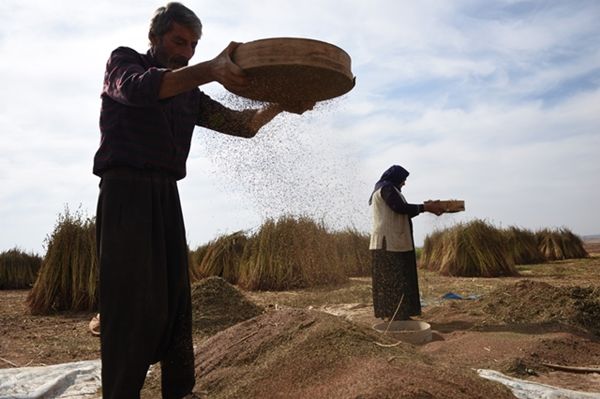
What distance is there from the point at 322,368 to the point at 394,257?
2863 millimetres

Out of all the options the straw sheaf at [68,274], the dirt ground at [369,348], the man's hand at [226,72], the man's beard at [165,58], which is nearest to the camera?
the man's hand at [226,72]

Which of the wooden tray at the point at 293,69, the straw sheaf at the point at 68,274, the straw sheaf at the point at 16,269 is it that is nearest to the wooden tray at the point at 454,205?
the wooden tray at the point at 293,69

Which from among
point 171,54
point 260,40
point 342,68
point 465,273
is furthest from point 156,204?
point 465,273

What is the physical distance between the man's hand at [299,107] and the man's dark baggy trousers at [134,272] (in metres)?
0.66

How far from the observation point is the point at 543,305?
182 inches

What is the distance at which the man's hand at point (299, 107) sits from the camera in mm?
2270

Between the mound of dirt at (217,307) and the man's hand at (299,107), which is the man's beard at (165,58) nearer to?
the man's hand at (299,107)

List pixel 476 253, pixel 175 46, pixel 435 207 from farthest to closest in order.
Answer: pixel 476 253, pixel 435 207, pixel 175 46

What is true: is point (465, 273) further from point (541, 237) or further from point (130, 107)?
point (130, 107)

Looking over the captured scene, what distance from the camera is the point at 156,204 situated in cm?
183

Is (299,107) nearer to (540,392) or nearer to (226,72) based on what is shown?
(226,72)

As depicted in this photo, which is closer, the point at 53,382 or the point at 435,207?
the point at 53,382

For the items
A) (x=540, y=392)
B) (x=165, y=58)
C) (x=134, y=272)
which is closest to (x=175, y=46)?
(x=165, y=58)

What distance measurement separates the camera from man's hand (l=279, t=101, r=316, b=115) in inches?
89.4
